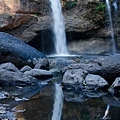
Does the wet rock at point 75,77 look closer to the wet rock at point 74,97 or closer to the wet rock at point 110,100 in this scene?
the wet rock at point 74,97

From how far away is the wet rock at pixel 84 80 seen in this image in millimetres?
6801

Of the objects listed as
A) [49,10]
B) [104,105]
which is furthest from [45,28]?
[104,105]

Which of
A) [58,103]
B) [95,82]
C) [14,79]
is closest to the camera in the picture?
[58,103]

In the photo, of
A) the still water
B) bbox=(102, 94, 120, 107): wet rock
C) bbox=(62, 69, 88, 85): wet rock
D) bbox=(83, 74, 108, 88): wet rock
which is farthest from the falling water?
bbox=(102, 94, 120, 107): wet rock

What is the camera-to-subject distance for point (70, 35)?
51.2ft

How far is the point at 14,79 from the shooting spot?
7430 mm

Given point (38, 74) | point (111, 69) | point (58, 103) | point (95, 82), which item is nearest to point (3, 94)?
point (58, 103)

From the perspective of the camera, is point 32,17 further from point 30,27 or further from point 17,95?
point 17,95

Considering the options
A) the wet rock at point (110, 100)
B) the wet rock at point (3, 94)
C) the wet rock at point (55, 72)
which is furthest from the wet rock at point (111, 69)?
the wet rock at point (3, 94)

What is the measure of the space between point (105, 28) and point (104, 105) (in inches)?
415

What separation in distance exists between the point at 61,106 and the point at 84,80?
78.2 inches

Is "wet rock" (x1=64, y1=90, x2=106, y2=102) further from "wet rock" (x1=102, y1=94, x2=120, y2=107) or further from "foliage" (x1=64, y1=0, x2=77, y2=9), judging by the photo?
"foliage" (x1=64, y1=0, x2=77, y2=9)

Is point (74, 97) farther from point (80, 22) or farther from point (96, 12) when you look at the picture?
point (96, 12)

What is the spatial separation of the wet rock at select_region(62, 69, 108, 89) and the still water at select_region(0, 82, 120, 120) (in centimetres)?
38
